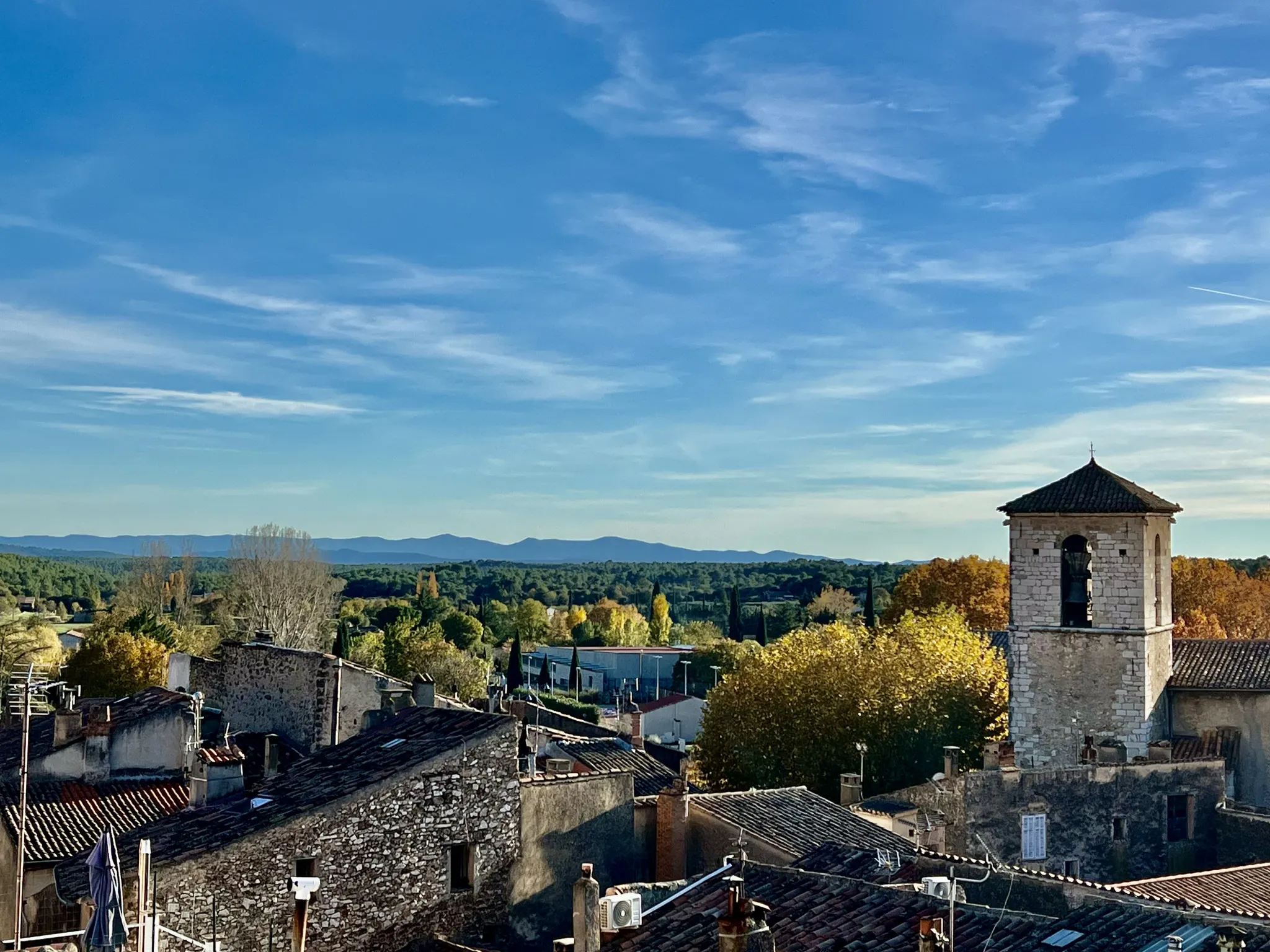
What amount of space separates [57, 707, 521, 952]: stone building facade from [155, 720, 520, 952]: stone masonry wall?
0.05 feet

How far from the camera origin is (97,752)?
76.1 feet

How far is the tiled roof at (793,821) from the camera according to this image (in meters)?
18.5

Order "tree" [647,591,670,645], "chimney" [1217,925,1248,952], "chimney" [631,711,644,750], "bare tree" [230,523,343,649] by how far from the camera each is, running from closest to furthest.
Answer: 1. "chimney" [1217,925,1248,952]
2. "chimney" [631,711,644,750]
3. "bare tree" [230,523,343,649]
4. "tree" [647,591,670,645]

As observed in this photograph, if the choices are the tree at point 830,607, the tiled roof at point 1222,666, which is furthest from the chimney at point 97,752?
the tree at point 830,607

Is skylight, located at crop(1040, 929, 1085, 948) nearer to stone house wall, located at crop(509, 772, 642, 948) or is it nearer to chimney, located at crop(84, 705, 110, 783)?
stone house wall, located at crop(509, 772, 642, 948)

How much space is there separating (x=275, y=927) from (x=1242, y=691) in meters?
23.2

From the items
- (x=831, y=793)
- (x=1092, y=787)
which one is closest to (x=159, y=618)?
(x=831, y=793)

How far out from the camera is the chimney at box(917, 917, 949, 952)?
1088cm

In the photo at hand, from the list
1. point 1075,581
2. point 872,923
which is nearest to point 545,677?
point 1075,581

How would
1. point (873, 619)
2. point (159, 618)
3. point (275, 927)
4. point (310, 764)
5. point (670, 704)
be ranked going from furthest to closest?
point (873, 619) → point (159, 618) → point (670, 704) → point (310, 764) → point (275, 927)

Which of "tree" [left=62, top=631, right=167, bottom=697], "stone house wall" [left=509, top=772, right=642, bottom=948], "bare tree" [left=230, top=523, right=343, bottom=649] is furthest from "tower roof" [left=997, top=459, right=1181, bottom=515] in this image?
"bare tree" [left=230, top=523, right=343, bottom=649]

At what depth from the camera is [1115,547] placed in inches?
1213

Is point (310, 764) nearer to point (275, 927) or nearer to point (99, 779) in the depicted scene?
point (275, 927)

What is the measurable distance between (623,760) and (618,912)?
17.0m
